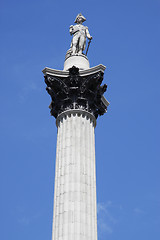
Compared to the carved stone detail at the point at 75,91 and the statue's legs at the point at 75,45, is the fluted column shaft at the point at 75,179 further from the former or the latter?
the statue's legs at the point at 75,45

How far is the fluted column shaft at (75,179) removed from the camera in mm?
26703

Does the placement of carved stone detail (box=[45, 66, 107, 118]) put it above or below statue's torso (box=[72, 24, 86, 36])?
below

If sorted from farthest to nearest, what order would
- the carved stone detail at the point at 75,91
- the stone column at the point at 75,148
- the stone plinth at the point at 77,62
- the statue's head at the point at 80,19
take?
1. the statue's head at the point at 80,19
2. the stone plinth at the point at 77,62
3. the carved stone detail at the point at 75,91
4. the stone column at the point at 75,148

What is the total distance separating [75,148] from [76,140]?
2.15ft

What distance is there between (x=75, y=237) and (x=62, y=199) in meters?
2.63

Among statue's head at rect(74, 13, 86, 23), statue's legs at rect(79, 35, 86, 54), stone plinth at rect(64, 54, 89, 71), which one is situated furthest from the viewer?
statue's head at rect(74, 13, 86, 23)

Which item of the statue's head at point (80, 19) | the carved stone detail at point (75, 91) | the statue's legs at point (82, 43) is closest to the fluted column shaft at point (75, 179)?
the carved stone detail at point (75, 91)

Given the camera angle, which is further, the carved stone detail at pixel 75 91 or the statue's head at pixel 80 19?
the statue's head at pixel 80 19

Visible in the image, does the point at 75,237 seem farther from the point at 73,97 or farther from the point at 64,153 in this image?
the point at 73,97

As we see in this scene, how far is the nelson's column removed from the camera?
27.0 meters

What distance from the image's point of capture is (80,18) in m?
38.2

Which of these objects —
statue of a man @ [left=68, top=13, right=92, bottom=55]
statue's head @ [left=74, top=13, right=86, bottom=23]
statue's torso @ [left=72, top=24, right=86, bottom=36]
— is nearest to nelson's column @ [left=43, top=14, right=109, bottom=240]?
statue of a man @ [left=68, top=13, right=92, bottom=55]

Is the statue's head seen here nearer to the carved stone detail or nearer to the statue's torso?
the statue's torso

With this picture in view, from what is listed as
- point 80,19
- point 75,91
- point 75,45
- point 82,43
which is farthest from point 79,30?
point 75,91
